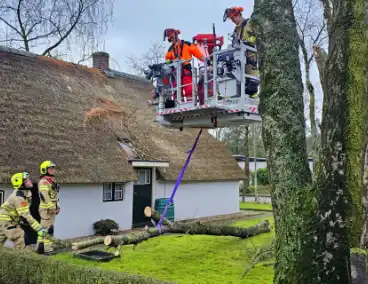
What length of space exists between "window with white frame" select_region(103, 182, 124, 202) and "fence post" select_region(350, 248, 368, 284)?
11.1 m

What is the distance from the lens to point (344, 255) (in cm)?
352

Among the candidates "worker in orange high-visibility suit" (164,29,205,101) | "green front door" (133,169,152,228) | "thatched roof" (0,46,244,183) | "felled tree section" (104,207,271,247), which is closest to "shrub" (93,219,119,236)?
"thatched roof" (0,46,244,183)

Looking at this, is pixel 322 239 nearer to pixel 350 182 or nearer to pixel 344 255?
pixel 344 255

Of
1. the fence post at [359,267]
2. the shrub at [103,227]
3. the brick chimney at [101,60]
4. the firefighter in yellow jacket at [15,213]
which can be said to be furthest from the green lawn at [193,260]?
the brick chimney at [101,60]

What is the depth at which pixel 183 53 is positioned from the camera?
358 inches

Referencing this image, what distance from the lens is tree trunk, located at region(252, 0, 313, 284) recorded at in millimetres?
3983

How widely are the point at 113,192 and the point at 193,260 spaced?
554 centimetres

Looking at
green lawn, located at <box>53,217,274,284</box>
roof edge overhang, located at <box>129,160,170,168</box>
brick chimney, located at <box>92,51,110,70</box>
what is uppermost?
brick chimney, located at <box>92,51,110,70</box>

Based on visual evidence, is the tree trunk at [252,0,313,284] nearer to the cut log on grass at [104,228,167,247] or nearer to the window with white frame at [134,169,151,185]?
the cut log on grass at [104,228,167,247]

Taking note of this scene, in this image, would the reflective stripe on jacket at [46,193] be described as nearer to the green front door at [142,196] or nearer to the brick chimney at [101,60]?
the green front door at [142,196]

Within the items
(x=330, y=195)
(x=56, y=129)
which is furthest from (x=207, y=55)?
(x=56, y=129)

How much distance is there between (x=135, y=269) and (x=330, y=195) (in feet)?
17.7

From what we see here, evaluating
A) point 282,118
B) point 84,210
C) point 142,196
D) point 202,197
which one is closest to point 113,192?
point 84,210

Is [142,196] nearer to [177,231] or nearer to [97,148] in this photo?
[97,148]
